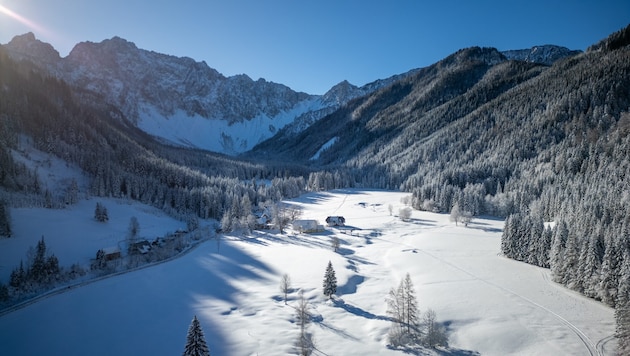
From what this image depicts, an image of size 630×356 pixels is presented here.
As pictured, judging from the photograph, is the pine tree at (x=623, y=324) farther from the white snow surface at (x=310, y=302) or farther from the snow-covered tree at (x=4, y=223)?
the snow-covered tree at (x=4, y=223)

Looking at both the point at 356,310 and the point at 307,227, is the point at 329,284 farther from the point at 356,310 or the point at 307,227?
the point at 307,227

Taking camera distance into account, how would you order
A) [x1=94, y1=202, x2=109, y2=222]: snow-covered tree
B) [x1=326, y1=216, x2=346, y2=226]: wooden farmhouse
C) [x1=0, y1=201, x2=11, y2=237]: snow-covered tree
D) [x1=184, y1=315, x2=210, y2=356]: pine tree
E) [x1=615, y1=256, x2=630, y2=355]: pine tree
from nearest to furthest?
1. [x1=184, y1=315, x2=210, y2=356]: pine tree
2. [x1=615, y1=256, x2=630, y2=355]: pine tree
3. [x1=0, y1=201, x2=11, y2=237]: snow-covered tree
4. [x1=94, y1=202, x2=109, y2=222]: snow-covered tree
5. [x1=326, y1=216, x2=346, y2=226]: wooden farmhouse

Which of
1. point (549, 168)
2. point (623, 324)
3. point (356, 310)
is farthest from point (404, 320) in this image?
point (549, 168)

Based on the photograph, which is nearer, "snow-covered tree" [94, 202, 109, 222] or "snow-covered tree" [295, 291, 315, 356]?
"snow-covered tree" [295, 291, 315, 356]

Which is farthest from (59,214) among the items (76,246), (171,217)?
(171,217)

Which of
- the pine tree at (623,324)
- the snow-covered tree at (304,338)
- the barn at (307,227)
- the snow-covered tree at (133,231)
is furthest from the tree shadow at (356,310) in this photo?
the snow-covered tree at (133,231)

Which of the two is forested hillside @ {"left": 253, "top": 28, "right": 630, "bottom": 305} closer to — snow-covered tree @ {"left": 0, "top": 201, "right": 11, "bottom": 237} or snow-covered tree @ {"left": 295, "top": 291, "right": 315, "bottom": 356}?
snow-covered tree @ {"left": 295, "top": 291, "right": 315, "bottom": 356}

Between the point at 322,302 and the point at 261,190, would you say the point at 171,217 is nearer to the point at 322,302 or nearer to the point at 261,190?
the point at 261,190

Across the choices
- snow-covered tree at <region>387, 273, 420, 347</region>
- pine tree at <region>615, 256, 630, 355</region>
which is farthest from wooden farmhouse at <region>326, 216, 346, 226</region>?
pine tree at <region>615, 256, 630, 355</region>
